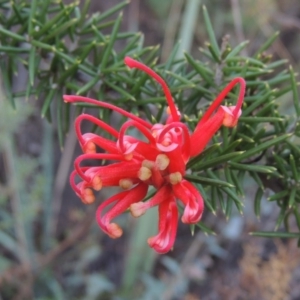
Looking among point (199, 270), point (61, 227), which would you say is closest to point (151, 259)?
point (199, 270)

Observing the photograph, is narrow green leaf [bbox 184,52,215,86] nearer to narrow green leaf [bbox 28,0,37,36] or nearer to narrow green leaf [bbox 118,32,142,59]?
narrow green leaf [bbox 118,32,142,59]

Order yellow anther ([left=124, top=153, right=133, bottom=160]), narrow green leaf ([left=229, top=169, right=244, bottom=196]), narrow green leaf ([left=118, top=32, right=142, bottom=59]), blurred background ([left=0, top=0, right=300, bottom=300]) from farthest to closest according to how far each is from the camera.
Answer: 1. blurred background ([left=0, top=0, right=300, bottom=300])
2. narrow green leaf ([left=118, top=32, right=142, bottom=59])
3. narrow green leaf ([left=229, top=169, right=244, bottom=196])
4. yellow anther ([left=124, top=153, right=133, bottom=160])

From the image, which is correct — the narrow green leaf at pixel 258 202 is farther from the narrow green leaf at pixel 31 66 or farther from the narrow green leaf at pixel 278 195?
the narrow green leaf at pixel 31 66

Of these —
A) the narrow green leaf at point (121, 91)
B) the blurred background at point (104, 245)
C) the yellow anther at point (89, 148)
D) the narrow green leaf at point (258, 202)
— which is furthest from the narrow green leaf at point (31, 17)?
the blurred background at point (104, 245)

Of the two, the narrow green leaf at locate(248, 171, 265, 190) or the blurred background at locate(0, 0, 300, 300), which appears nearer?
the narrow green leaf at locate(248, 171, 265, 190)

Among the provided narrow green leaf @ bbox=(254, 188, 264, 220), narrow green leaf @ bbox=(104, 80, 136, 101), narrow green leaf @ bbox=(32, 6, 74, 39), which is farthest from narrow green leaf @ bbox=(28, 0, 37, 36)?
narrow green leaf @ bbox=(254, 188, 264, 220)

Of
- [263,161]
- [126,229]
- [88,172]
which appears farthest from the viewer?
[126,229]

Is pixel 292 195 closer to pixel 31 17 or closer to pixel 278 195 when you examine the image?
pixel 278 195

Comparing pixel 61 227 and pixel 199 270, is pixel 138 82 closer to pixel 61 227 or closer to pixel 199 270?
pixel 199 270

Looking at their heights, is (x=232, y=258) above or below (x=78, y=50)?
below
